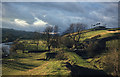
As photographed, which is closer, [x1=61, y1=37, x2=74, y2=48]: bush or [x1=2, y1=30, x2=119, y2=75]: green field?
[x1=2, y1=30, x2=119, y2=75]: green field

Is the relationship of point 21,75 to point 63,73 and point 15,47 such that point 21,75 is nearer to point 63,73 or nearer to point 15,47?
point 63,73

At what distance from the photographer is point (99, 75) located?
3048 cm

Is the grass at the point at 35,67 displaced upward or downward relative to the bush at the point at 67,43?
downward

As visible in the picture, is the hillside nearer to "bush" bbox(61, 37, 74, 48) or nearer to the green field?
the green field

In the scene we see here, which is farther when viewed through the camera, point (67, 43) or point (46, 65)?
point (67, 43)

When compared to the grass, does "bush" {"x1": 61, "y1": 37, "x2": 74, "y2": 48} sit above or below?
above

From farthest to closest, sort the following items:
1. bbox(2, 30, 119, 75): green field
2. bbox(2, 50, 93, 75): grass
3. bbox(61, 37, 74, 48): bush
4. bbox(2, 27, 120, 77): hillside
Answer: bbox(61, 37, 74, 48): bush → bbox(2, 27, 120, 77): hillside → bbox(2, 30, 119, 75): green field → bbox(2, 50, 93, 75): grass

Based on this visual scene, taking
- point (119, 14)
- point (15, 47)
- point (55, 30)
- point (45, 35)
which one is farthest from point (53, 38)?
point (119, 14)

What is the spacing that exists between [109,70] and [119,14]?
195 ft

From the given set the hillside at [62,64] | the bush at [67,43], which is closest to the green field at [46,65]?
the hillside at [62,64]

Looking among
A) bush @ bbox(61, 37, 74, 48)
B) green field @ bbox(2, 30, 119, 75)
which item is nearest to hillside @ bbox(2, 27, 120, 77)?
green field @ bbox(2, 30, 119, 75)

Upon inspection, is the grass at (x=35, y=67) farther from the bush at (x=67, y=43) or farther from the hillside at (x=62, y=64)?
the bush at (x=67, y=43)

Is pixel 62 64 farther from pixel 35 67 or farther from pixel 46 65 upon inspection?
pixel 35 67

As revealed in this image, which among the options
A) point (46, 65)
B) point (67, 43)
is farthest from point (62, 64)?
point (67, 43)
